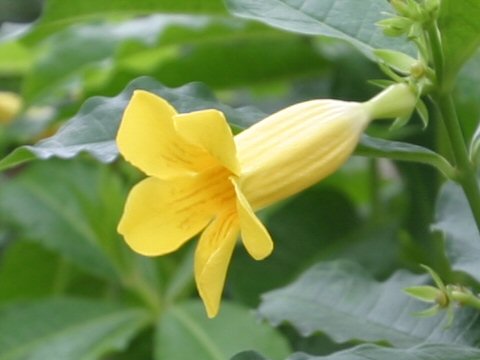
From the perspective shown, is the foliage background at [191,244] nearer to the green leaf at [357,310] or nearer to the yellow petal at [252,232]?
the green leaf at [357,310]

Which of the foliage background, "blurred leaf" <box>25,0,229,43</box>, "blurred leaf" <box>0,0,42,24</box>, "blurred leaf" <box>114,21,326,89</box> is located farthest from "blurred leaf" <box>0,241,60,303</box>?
"blurred leaf" <box>0,0,42,24</box>

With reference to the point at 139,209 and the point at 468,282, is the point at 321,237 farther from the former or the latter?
the point at 139,209

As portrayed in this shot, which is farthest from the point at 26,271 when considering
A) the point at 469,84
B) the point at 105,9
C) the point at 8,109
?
the point at 469,84

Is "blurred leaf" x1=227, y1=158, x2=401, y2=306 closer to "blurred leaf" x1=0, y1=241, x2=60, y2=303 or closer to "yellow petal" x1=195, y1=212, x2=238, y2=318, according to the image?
"blurred leaf" x1=0, y1=241, x2=60, y2=303

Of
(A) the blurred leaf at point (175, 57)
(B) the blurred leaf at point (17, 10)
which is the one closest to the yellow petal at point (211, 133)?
(B) the blurred leaf at point (17, 10)

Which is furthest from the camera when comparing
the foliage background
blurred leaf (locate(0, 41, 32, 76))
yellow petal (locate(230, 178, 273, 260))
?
blurred leaf (locate(0, 41, 32, 76))
